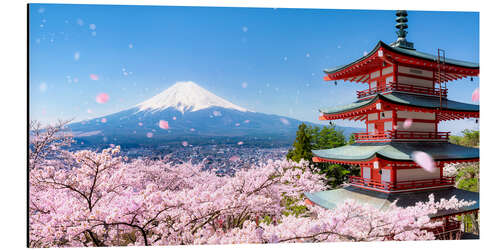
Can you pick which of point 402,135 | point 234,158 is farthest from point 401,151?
point 234,158

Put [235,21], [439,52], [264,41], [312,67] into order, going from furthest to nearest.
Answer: [312,67] → [264,41] → [235,21] → [439,52]

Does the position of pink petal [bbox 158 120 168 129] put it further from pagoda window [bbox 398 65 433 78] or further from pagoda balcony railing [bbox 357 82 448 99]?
pagoda window [bbox 398 65 433 78]

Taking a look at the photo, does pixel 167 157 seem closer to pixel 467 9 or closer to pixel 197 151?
pixel 197 151

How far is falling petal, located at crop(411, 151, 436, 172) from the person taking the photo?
440 centimetres

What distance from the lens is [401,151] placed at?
14.8 feet

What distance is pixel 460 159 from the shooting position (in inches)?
178

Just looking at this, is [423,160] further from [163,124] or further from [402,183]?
[163,124]

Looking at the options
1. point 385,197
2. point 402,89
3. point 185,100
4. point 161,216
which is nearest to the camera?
point 161,216

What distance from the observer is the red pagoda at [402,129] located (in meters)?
4.48

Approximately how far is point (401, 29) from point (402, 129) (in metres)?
1.89

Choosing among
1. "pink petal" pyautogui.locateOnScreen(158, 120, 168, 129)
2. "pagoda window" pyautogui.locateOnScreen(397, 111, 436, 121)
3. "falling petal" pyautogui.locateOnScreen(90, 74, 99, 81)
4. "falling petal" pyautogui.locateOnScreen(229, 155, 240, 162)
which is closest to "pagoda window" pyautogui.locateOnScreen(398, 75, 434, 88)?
"pagoda window" pyautogui.locateOnScreen(397, 111, 436, 121)

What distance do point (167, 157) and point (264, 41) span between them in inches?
136

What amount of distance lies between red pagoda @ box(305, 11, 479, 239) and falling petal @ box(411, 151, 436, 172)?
68mm
